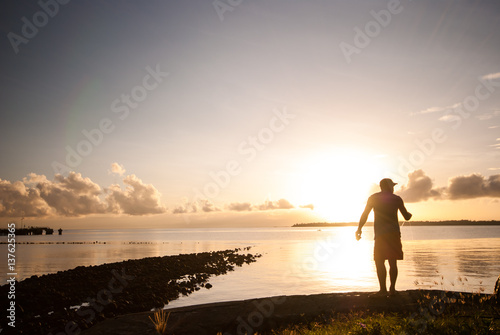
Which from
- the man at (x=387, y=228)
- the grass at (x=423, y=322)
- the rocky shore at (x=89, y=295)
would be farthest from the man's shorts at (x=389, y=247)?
the rocky shore at (x=89, y=295)

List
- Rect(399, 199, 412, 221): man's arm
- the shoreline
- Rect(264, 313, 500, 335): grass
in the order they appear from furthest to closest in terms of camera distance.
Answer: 1. Rect(399, 199, 412, 221): man's arm
2. the shoreline
3. Rect(264, 313, 500, 335): grass

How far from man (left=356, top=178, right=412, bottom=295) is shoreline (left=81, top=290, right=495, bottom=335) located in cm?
79

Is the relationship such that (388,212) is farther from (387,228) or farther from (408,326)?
(408,326)

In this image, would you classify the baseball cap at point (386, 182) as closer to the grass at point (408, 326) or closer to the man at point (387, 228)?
the man at point (387, 228)

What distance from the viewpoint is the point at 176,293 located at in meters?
21.5

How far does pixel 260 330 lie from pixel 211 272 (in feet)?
81.6

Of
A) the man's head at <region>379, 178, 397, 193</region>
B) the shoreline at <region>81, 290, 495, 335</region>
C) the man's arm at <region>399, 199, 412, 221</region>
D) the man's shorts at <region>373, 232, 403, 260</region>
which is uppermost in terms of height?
the man's head at <region>379, 178, 397, 193</region>

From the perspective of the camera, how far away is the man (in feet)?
32.6

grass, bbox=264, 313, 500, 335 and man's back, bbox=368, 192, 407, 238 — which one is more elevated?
man's back, bbox=368, 192, 407, 238

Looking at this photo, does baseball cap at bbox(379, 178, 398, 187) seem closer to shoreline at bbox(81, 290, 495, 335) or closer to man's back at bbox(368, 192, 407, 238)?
man's back at bbox(368, 192, 407, 238)

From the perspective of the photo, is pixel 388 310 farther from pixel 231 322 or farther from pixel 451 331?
pixel 231 322

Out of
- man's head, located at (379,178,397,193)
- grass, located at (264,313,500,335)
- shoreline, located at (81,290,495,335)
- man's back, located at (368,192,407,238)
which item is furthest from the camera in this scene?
man's head, located at (379,178,397,193)

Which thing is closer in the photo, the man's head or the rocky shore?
the man's head

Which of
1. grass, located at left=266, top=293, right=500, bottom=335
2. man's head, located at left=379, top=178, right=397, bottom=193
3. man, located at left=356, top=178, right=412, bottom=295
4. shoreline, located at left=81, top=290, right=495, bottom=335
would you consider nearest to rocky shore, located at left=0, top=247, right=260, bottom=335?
shoreline, located at left=81, top=290, right=495, bottom=335
